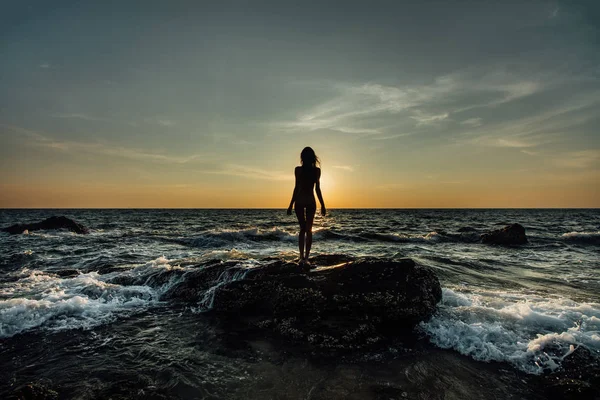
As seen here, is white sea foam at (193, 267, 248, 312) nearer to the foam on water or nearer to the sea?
the sea

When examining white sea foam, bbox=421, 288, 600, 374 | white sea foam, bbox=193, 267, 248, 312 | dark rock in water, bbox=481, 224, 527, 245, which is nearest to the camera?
white sea foam, bbox=421, 288, 600, 374

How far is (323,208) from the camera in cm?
813

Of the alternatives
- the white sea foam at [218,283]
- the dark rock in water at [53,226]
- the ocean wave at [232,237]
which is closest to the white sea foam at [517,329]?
the white sea foam at [218,283]

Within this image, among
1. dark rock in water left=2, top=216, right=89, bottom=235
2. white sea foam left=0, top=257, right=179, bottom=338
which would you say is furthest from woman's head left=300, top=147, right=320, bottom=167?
dark rock in water left=2, top=216, right=89, bottom=235

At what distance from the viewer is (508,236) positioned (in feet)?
68.8

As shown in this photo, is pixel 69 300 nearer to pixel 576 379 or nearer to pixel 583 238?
pixel 576 379

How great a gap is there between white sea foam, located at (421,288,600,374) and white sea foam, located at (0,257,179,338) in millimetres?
6511

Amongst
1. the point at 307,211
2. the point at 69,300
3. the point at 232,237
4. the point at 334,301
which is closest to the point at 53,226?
the point at 232,237

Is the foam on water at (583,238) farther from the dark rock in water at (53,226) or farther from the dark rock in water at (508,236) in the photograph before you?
the dark rock in water at (53,226)

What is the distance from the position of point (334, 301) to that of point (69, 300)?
600cm

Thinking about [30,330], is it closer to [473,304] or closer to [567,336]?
[473,304]

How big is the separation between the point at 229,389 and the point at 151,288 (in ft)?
18.6

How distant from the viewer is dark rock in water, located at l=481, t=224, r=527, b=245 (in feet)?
68.1

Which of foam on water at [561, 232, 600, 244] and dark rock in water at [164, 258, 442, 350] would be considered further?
foam on water at [561, 232, 600, 244]
